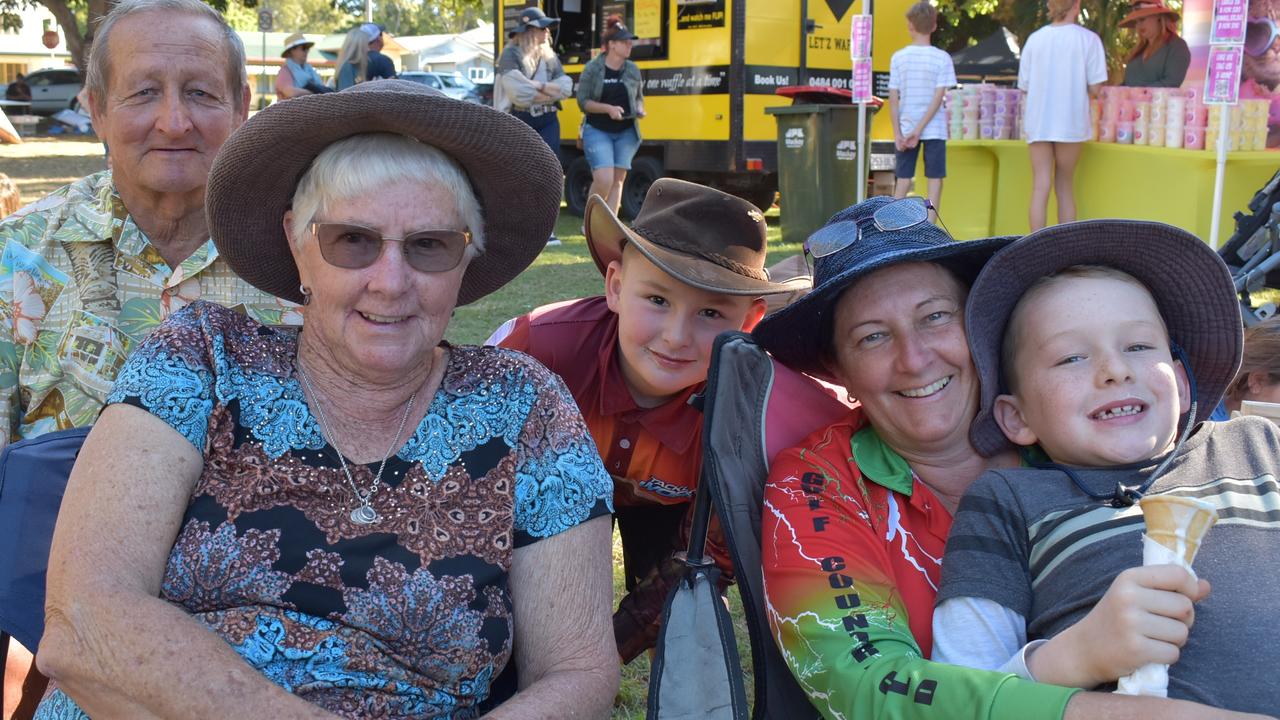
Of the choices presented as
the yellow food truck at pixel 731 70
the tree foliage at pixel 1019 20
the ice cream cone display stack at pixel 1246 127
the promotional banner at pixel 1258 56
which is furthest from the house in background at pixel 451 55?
the ice cream cone display stack at pixel 1246 127

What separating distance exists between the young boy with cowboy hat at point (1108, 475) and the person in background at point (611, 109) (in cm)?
920

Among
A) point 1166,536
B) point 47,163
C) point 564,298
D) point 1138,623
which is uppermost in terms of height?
point 1166,536

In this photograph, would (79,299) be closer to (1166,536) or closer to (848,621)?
(848,621)

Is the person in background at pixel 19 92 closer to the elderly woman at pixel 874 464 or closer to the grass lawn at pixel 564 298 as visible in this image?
the grass lawn at pixel 564 298

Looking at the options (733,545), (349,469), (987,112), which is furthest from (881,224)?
(987,112)

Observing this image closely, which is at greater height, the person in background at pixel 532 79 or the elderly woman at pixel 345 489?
the person in background at pixel 532 79

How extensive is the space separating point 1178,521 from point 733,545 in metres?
0.86

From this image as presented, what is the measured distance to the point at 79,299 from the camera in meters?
2.90

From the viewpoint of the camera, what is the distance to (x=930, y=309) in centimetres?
245

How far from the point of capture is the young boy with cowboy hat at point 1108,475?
1880 millimetres

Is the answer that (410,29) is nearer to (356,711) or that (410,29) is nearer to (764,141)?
(764,141)

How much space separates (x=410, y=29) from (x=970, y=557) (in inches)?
3600

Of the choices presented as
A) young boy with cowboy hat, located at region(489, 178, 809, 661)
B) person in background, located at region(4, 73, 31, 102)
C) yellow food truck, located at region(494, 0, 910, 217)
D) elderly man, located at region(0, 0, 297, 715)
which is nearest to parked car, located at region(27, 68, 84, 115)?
person in background, located at region(4, 73, 31, 102)

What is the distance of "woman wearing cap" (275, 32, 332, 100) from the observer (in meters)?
13.0
